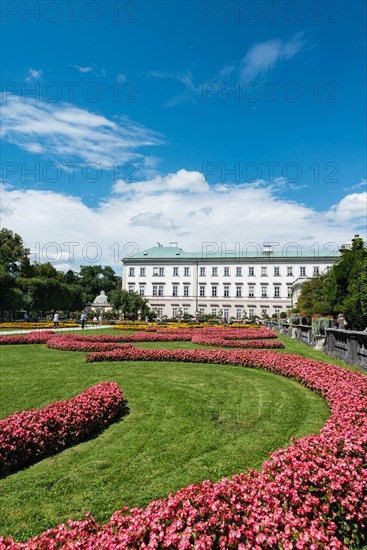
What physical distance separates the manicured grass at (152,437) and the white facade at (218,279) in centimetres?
4351

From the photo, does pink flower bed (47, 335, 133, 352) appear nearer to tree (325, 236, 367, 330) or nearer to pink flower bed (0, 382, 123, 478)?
pink flower bed (0, 382, 123, 478)

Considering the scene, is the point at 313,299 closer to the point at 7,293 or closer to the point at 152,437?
the point at 152,437

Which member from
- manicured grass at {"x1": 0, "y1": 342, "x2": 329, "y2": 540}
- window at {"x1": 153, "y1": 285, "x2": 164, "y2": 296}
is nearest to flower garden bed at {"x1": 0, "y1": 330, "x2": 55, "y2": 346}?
manicured grass at {"x1": 0, "y1": 342, "x2": 329, "y2": 540}

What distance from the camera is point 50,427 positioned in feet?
15.7

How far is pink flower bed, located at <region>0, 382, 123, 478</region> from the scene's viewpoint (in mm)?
4301

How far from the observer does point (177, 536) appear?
246 cm

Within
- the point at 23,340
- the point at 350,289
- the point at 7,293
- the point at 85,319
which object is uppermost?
the point at 7,293

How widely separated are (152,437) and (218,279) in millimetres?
50627

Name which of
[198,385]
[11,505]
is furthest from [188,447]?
[198,385]

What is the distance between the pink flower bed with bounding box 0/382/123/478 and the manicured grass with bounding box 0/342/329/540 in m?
0.15

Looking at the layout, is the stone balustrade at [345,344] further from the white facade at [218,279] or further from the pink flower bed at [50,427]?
the white facade at [218,279]

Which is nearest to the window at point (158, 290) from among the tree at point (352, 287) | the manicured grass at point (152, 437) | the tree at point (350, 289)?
the tree at point (350, 289)

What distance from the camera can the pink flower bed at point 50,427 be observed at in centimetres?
430

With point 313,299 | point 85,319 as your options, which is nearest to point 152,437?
point 313,299
